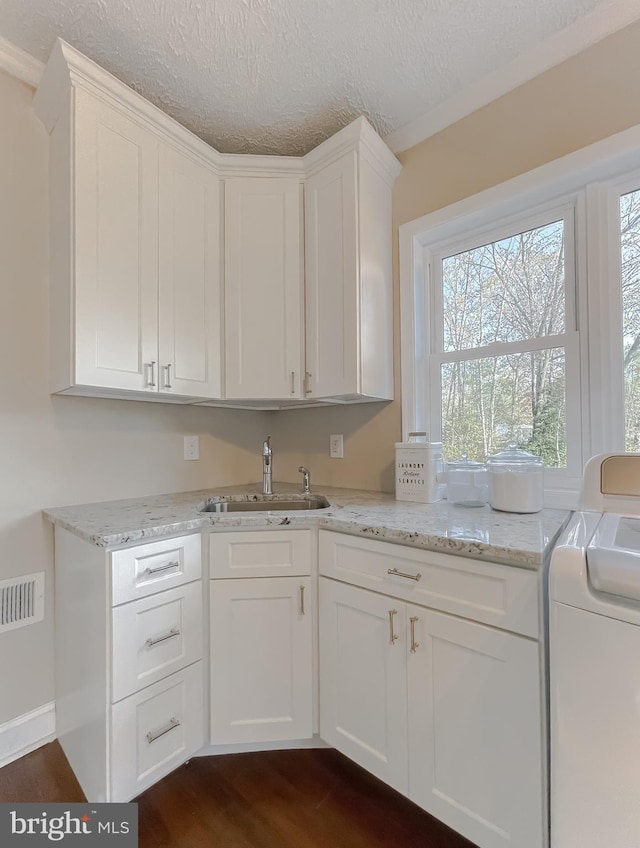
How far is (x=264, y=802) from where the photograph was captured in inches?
51.9

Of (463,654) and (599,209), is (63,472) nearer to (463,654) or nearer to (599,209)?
(463,654)

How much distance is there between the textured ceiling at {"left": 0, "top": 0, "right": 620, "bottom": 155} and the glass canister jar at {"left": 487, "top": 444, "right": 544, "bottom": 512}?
1.56 m

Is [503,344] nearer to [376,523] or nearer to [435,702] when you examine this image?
[376,523]

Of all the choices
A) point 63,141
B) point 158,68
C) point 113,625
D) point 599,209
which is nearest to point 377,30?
point 158,68

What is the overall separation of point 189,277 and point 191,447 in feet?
2.80

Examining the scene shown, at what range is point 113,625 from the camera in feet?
3.96

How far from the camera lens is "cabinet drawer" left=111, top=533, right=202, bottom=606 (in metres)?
1.22

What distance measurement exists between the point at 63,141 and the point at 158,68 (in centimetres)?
47

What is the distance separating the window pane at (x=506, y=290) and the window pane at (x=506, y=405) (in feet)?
0.36

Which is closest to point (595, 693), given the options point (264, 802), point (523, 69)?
point (264, 802)

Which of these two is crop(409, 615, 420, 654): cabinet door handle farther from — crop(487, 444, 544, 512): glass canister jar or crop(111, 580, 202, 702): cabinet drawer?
crop(111, 580, 202, 702): cabinet drawer

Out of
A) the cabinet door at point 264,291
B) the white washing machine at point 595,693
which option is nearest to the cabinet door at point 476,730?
the white washing machine at point 595,693

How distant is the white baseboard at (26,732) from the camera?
1478 millimetres

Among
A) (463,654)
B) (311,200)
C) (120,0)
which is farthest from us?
(311,200)
